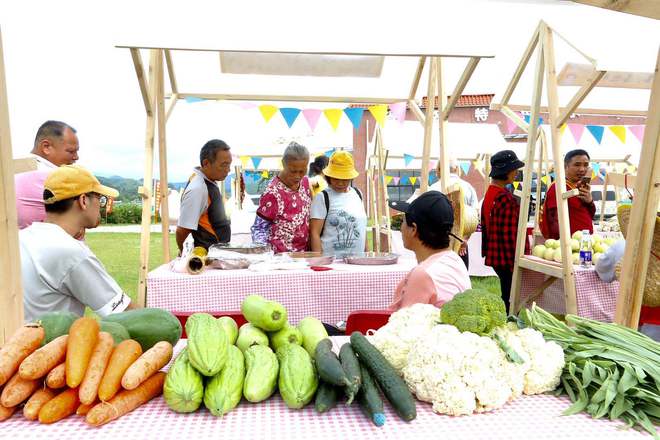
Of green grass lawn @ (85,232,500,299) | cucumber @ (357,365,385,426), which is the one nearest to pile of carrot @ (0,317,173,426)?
cucumber @ (357,365,385,426)

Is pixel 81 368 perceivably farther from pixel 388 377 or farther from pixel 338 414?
pixel 388 377

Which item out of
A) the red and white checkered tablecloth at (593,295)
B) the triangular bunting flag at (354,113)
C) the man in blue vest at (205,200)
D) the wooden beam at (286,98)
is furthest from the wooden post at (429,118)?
the triangular bunting flag at (354,113)

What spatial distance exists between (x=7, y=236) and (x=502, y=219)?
Result: 432 centimetres

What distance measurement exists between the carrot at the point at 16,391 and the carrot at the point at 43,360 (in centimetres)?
4

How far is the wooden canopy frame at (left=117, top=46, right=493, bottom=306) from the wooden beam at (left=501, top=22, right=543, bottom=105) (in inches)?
29.2

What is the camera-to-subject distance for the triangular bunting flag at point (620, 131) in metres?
10.6

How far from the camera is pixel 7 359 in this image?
1228 mm

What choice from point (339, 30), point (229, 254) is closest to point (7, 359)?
point (229, 254)

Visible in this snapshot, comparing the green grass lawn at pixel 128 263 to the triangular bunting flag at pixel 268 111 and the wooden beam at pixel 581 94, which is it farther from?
the triangular bunting flag at pixel 268 111

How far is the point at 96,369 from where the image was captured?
1.25m

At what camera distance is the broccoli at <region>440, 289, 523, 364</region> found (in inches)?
55.4

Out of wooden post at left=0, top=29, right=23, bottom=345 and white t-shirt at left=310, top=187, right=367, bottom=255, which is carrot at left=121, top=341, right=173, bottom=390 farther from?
white t-shirt at left=310, top=187, right=367, bottom=255

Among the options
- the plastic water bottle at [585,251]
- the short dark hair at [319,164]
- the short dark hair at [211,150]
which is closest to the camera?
the plastic water bottle at [585,251]

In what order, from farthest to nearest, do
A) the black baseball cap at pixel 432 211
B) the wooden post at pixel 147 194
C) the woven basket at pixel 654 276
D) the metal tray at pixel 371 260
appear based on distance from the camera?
1. the metal tray at pixel 371 260
2. the wooden post at pixel 147 194
3. the woven basket at pixel 654 276
4. the black baseball cap at pixel 432 211
